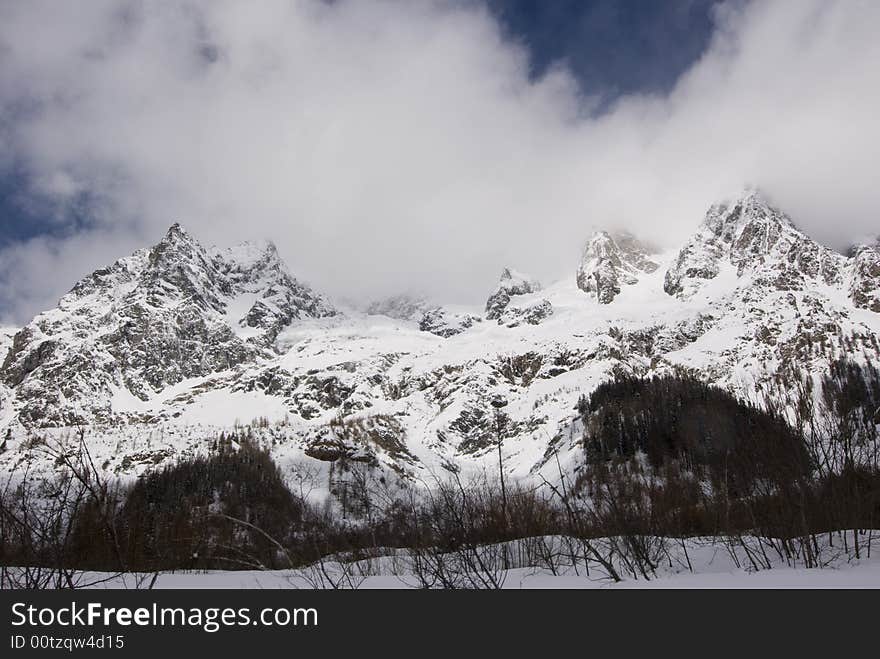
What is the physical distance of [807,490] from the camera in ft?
35.6

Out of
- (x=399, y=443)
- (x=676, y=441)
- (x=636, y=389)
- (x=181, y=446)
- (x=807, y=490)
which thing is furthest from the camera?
(x=399, y=443)

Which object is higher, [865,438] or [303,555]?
[865,438]

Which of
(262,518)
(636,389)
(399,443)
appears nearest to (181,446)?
(399,443)

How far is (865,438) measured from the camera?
36.5 feet

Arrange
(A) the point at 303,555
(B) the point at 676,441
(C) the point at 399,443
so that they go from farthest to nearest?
1. (C) the point at 399,443
2. (B) the point at 676,441
3. (A) the point at 303,555
